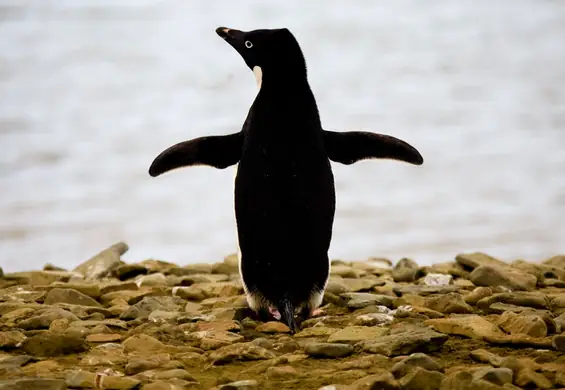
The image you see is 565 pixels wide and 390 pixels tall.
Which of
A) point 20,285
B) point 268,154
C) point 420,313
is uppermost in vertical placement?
point 268,154

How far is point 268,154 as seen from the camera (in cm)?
266

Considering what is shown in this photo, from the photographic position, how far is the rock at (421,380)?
1.82 meters

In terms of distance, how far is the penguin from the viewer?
265 cm

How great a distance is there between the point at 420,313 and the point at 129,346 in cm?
93

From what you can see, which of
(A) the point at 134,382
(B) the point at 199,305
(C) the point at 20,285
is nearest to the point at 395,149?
(B) the point at 199,305

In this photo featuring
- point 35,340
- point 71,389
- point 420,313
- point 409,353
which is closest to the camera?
point 71,389

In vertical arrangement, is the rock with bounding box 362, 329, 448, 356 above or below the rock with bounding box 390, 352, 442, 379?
above

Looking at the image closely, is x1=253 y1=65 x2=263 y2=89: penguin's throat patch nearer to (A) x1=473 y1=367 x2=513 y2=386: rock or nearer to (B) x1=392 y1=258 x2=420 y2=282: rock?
(B) x1=392 y1=258 x2=420 y2=282: rock

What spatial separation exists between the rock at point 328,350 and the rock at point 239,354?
11 centimetres

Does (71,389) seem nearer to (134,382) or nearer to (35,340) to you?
(134,382)

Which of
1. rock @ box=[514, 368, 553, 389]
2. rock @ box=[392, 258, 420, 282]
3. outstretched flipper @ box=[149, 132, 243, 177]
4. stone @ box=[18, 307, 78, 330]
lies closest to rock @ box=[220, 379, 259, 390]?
rock @ box=[514, 368, 553, 389]

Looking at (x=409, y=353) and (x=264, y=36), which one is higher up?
(x=264, y=36)

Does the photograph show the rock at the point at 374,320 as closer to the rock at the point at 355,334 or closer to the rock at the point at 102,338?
the rock at the point at 355,334

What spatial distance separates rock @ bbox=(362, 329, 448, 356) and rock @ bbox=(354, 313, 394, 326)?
0.32 meters
